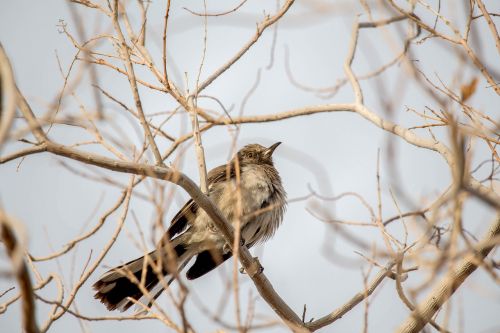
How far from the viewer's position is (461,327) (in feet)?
8.64

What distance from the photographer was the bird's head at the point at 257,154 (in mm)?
8312

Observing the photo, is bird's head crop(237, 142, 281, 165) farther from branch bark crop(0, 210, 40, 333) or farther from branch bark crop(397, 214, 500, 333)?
branch bark crop(0, 210, 40, 333)

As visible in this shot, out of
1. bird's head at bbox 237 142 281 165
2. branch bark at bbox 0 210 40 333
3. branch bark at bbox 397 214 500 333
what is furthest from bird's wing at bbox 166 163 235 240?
branch bark at bbox 0 210 40 333

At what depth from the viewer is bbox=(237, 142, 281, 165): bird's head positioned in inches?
327

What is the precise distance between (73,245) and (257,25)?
8.14ft

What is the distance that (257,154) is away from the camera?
8.40 metres

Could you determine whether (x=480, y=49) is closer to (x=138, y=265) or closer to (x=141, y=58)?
(x=141, y=58)

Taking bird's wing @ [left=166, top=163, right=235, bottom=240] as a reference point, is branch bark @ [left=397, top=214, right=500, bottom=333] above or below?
below

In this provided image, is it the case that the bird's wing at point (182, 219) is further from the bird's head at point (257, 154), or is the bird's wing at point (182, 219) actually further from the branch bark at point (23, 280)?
the branch bark at point (23, 280)

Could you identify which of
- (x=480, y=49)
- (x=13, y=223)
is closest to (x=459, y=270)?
(x=480, y=49)

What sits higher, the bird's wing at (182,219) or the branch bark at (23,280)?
the bird's wing at (182,219)

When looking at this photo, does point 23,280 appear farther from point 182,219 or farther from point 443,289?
point 182,219

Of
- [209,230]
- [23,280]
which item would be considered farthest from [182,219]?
[23,280]

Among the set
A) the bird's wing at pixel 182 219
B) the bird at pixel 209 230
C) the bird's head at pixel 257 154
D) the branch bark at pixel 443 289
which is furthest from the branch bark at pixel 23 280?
the bird's head at pixel 257 154
